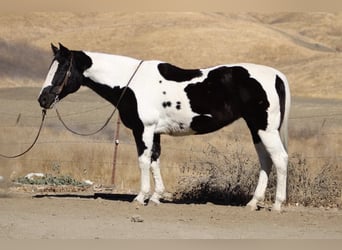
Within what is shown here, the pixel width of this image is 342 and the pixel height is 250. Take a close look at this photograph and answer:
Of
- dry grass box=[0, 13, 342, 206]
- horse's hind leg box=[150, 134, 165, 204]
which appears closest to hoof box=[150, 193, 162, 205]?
horse's hind leg box=[150, 134, 165, 204]

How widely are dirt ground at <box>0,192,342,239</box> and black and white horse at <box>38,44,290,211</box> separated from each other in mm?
533

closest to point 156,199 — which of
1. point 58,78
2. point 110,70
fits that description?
point 110,70

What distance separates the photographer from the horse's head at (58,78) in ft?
38.9

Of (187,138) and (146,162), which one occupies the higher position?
(146,162)

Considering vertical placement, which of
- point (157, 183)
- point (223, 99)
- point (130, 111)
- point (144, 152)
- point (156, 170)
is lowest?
point (157, 183)

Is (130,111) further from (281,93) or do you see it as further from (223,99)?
(281,93)

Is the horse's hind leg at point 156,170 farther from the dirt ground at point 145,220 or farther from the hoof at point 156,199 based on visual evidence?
the dirt ground at point 145,220

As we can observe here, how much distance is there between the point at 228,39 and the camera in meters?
62.4

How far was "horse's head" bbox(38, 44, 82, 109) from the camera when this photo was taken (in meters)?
11.9

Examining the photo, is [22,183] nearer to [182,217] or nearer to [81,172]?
[81,172]

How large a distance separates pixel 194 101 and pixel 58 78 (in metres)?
1.94

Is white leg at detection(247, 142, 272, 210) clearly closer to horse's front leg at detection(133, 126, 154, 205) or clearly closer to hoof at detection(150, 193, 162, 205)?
hoof at detection(150, 193, 162, 205)

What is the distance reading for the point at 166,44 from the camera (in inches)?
2328

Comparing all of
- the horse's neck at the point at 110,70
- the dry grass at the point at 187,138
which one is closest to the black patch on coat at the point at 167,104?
the horse's neck at the point at 110,70
